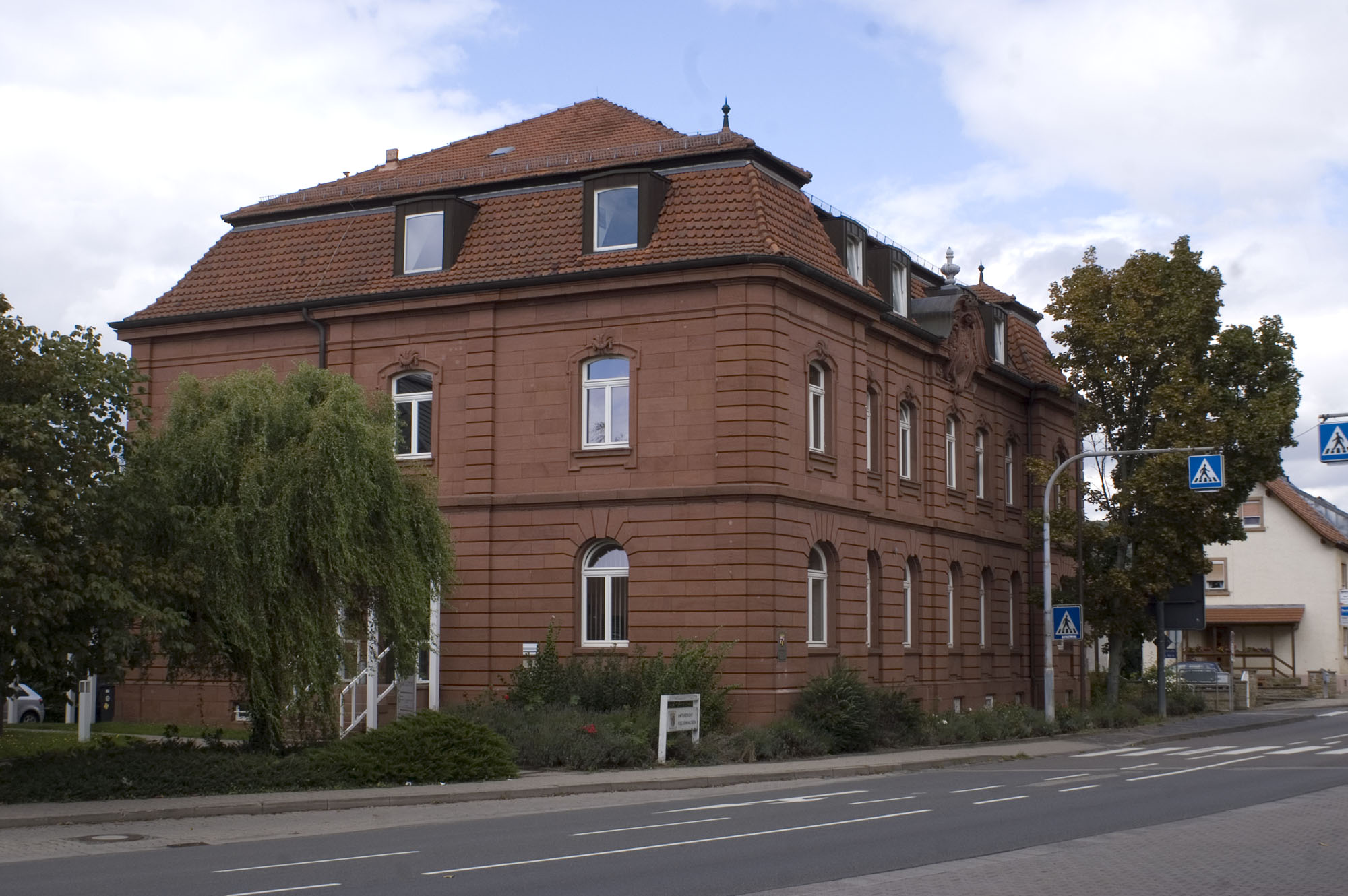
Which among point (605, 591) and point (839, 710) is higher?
point (605, 591)

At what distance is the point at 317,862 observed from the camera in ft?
45.8

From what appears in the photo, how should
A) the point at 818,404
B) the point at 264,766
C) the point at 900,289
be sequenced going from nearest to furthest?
the point at 264,766 < the point at 818,404 < the point at 900,289

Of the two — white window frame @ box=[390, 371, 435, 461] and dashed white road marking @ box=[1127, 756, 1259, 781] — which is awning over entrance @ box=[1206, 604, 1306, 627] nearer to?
dashed white road marking @ box=[1127, 756, 1259, 781]

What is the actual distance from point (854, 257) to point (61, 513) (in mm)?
18456

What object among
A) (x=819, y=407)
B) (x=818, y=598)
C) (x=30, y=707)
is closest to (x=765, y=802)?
(x=818, y=598)

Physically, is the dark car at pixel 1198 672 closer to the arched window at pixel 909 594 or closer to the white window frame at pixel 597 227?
the arched window at pixel 909 594

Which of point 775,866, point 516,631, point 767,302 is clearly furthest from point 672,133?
point 775,866

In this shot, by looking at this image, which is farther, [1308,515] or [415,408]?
[1308,515]

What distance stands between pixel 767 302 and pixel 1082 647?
69.2 feet

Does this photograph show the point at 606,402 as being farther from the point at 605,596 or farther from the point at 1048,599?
the point at 1048,599

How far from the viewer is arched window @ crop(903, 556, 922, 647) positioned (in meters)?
35.2

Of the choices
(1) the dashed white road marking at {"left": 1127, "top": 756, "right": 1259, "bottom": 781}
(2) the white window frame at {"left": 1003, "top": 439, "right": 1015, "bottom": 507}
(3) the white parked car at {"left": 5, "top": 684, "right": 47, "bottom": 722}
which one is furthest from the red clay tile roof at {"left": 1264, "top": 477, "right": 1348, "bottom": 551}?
(3) the white parked car at {"left": 5, "top": 684, "right": 47, "bottom": 722}

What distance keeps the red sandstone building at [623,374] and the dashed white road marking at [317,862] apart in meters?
13.9

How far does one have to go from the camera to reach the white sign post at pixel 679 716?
25.2 meters
